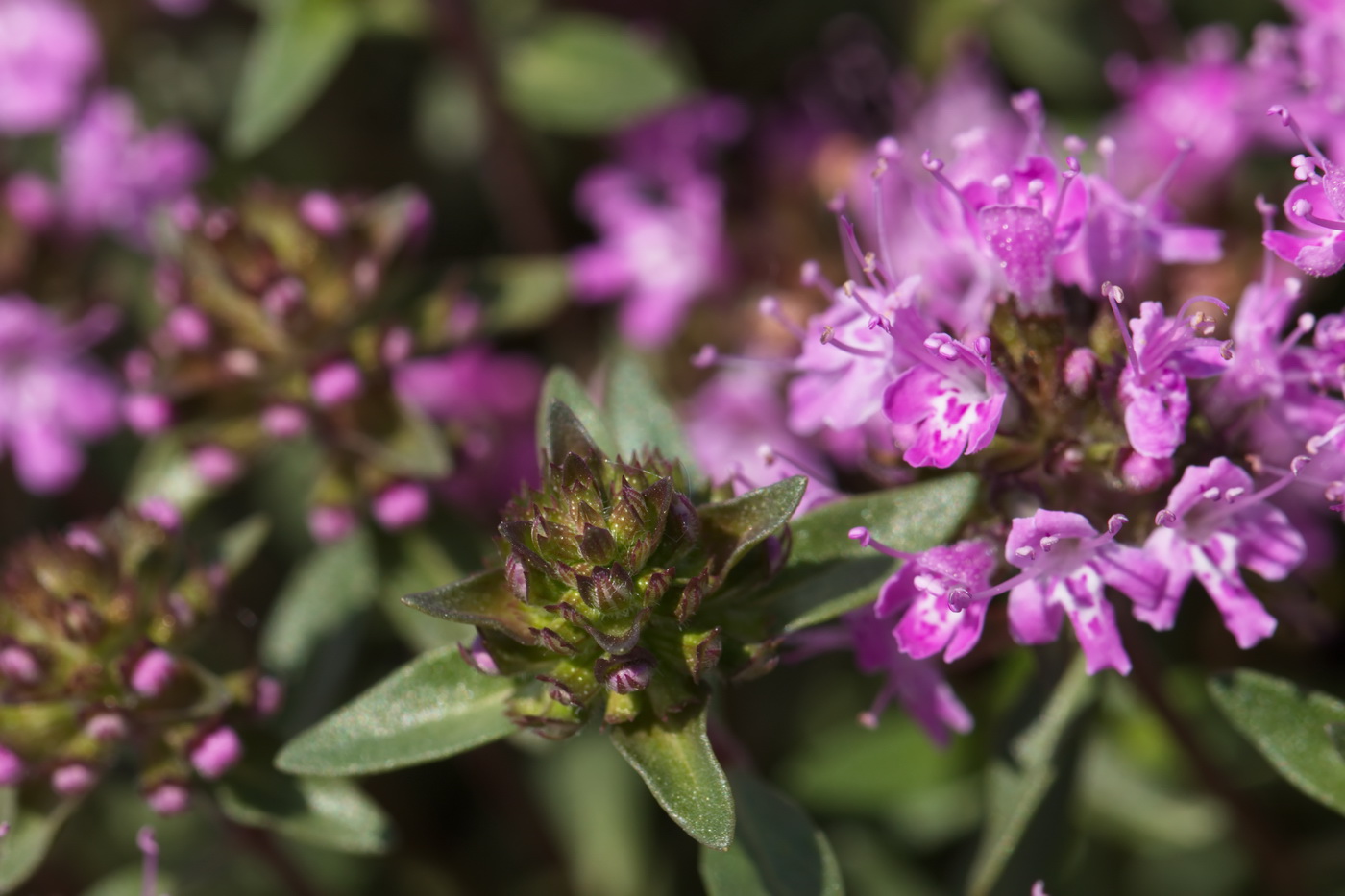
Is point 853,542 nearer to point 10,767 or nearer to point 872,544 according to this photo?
point 872,544

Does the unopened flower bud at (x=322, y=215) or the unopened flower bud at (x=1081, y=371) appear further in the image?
the unopened flower bud at (x=322, y=215)

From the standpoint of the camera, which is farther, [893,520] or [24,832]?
[24,832]

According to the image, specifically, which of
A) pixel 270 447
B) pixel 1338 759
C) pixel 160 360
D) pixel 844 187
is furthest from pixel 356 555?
pixel 1338 759

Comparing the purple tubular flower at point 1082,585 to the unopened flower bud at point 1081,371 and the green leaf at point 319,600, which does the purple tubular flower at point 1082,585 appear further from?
the green leaf at point 319,600

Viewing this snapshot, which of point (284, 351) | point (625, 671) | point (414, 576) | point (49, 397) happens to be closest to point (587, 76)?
point (284, 351)

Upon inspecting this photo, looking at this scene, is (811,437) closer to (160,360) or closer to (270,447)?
(270,447)

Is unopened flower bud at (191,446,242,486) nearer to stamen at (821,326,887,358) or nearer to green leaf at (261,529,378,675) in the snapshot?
green leaf at (261,529,378,675)

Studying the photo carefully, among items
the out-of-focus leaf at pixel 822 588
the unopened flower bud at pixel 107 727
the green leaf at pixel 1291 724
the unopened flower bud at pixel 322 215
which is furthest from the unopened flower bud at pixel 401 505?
the green leaf at pixel 1291 724
